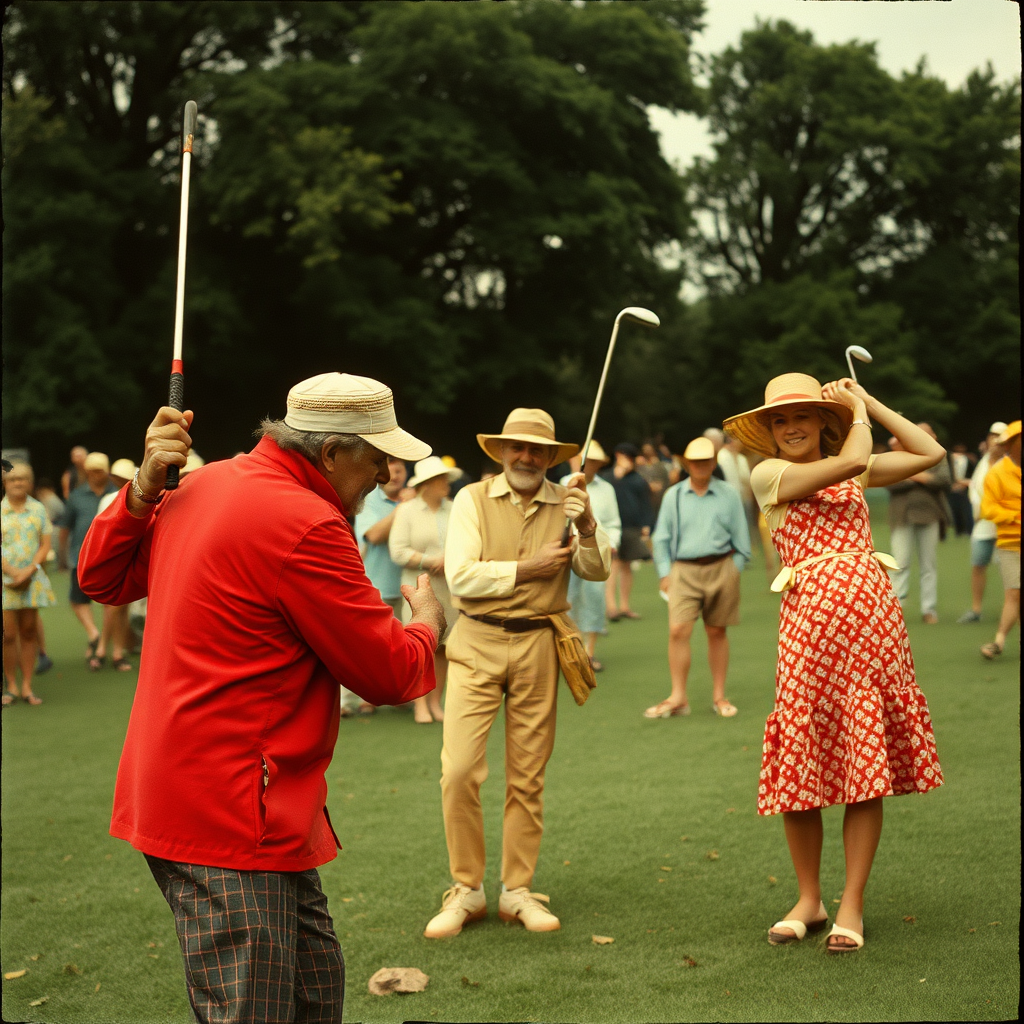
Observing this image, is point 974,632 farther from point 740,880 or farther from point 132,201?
point 132,201

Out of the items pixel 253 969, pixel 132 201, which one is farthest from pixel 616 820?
pixel 132 201

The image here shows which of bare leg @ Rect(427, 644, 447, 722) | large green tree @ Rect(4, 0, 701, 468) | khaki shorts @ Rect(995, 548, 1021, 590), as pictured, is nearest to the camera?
bare leg @ Rect(427, 644, 447, 722)

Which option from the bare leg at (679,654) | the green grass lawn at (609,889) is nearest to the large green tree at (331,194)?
the bare leg at (679,654)

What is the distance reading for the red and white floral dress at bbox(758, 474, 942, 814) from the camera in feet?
15.7

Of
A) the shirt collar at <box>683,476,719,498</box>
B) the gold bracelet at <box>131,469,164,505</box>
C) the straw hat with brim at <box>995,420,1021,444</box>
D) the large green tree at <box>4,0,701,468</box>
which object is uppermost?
the large green tree at <box>4,0,701,468</box>

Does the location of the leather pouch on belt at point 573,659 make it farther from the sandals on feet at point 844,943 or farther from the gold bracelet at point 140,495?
the gold bracelet at point 140,495

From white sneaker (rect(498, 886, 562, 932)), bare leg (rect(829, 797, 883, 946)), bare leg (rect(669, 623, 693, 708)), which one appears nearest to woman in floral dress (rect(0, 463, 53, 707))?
bare leg (rect(669, 623, 693, 708))

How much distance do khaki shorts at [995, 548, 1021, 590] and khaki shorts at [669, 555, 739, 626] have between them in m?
2.77

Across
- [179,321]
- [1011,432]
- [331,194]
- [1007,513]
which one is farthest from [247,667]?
[331,194]

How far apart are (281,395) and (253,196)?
579 cm

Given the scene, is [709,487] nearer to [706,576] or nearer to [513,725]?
[706,576]

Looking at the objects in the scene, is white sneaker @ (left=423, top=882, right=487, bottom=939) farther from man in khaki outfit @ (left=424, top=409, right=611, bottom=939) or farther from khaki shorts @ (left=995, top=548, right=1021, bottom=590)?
khaki shorts @ (left=995, top=548, right=1021, bottom=590)

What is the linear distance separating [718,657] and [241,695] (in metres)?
7.33

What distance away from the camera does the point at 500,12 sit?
29.2 meters
